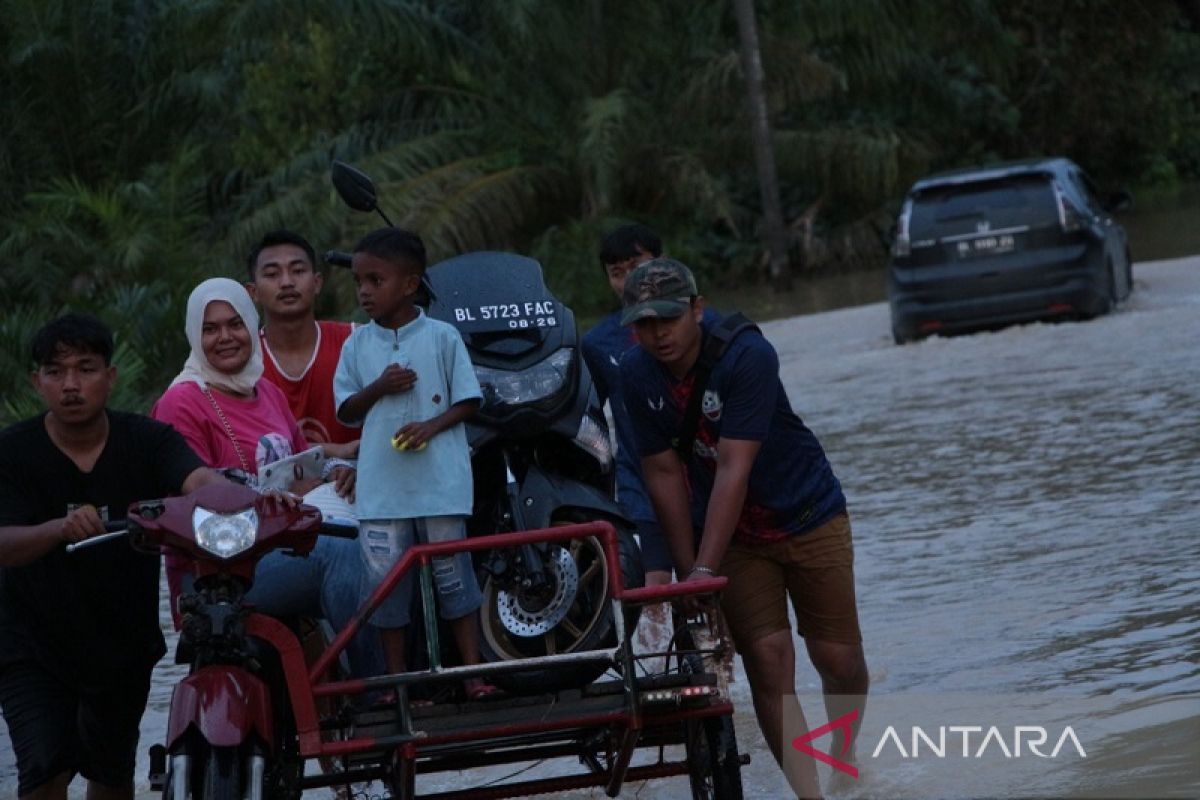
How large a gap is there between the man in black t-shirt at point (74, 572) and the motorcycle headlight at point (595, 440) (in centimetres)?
119

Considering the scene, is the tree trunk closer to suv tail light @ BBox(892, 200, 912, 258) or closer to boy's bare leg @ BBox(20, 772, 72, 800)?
suv tail light @ BBox(892, 200, 912, 258)

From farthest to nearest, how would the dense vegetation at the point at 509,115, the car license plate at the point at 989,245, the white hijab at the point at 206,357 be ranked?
the dense vegetation at the point at 509,115
the car license plate at the point at 989,245
the white hijab at the point at 206,357

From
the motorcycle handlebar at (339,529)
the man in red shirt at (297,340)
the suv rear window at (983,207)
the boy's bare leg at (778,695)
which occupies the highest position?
the man in red shirt at (297,340)

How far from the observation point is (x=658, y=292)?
246 inches

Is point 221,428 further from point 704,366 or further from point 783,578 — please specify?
point 783,578

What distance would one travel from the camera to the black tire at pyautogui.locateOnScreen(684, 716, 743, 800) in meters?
5.99

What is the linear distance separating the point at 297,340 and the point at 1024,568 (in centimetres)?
431

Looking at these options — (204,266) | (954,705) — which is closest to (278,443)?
(954,705)

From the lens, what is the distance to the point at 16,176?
3662cm

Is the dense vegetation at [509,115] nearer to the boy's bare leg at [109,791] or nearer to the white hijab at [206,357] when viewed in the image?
the white hijab at [206,357]

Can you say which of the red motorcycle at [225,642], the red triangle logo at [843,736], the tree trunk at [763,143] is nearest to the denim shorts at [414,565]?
the red motorcycle at [225,642]

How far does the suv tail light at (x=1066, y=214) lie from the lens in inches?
816

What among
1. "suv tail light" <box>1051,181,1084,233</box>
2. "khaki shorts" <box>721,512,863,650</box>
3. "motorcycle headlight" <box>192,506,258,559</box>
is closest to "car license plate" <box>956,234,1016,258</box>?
"suv tail light" <box>1051,181,1084,233</box>

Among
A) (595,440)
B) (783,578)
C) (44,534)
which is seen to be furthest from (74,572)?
(783,578)
